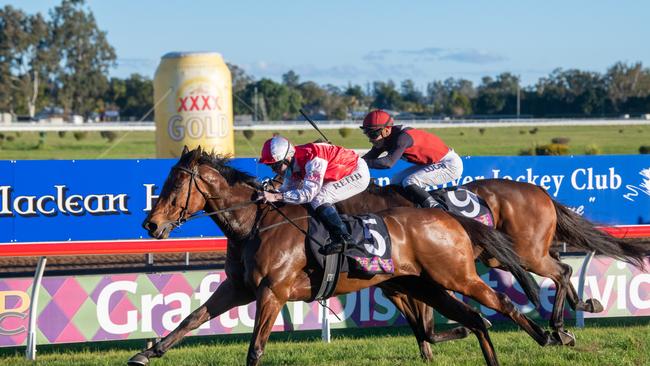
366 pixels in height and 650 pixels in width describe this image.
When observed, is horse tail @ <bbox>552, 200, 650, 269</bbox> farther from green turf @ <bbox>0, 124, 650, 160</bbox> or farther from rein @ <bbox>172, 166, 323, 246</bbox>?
green turf @ <bbox>0, 124, 650, 160</bbox>

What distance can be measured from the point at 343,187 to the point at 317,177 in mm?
401

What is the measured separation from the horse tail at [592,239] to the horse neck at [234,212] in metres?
3.39

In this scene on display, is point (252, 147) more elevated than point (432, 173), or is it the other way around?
point (432, 173)

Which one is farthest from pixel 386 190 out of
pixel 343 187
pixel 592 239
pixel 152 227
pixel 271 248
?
pixel 152 227

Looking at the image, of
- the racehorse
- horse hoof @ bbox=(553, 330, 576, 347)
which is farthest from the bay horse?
the racehorse

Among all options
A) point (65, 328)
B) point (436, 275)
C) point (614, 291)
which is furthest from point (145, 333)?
point (614, 291)

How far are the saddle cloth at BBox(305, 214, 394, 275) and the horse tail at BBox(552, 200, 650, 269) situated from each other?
290 centimetres

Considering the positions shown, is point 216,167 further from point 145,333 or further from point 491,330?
point 491,330

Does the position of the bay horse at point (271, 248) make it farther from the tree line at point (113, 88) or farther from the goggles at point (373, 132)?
the tree line at point (113, 88)

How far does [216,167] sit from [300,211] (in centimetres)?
64

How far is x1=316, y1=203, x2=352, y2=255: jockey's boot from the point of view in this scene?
569 cm

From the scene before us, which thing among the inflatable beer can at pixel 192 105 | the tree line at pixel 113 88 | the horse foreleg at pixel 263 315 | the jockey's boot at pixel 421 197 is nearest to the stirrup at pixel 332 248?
the horse foreleg at pixel 263 315

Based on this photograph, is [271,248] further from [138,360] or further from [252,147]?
[252,147]

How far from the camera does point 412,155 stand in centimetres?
771
